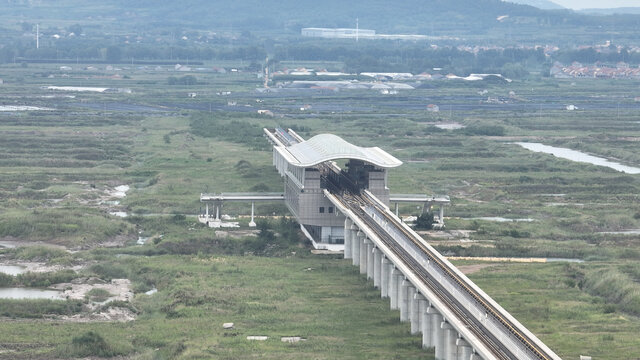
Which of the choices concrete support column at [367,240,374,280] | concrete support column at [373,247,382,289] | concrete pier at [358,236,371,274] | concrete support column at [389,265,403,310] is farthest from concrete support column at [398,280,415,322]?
concrete pier at [358,236,371,274]

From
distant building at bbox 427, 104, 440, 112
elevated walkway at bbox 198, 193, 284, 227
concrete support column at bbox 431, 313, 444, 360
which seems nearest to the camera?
concrete support column at bbox 431, 313, 444, 360

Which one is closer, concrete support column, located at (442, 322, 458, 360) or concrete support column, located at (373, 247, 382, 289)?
concrete support column, located at (442, 322, 458, 360)

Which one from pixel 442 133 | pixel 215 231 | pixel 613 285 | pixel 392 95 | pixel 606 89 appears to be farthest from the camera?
pixel 606 89

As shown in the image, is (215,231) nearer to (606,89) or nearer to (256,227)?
(256,227)

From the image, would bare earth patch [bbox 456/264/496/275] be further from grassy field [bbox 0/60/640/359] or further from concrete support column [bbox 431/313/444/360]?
concrete support column [bbox 431/313/444/360]

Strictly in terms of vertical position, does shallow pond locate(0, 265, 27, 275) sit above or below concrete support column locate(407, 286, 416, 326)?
below

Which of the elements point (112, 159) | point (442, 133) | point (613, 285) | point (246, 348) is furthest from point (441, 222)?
point (442, 133)
